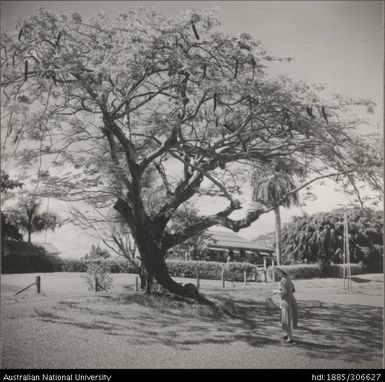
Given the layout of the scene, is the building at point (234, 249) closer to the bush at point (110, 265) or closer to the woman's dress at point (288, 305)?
the bush at point (110, 265)

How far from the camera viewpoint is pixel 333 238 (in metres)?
10.5

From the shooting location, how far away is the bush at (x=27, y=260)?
870cm

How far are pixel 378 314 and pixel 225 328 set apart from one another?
3238 mm

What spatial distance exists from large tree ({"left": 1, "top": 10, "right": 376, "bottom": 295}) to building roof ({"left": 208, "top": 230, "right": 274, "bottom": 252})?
19.3 inches

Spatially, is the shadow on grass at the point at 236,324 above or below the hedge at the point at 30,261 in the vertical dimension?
below

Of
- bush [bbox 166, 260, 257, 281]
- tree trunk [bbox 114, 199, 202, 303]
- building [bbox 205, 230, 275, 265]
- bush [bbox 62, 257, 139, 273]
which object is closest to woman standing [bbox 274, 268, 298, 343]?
bush [bbox 166, 260, 257, 281]

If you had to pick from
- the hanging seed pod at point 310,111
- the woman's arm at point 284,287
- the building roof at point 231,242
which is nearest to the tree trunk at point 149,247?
the building roof at point 231,242

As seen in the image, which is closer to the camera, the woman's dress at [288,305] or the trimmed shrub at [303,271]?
the woman's dress at [288,305]

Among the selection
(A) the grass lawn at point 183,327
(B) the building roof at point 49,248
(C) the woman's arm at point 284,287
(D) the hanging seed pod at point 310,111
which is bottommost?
(A) the grass lawn at point 183,327

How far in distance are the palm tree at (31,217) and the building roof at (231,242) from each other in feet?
12.9

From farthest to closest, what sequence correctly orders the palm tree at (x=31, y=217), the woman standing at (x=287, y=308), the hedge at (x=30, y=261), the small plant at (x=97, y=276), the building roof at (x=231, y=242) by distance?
1. the building roof at (x=231, y=242)
2. the small plant at (x=97, y=276)
3. the palm tree at (x=31, y=217)
4. the hedge at (x=30, y=261)
5. the woman standing at (x=287, y=308)

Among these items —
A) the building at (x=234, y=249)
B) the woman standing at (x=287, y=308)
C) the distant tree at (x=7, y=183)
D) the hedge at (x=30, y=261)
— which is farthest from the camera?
the building at (x=234, y=249)

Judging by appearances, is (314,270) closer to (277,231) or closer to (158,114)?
(277,231)
